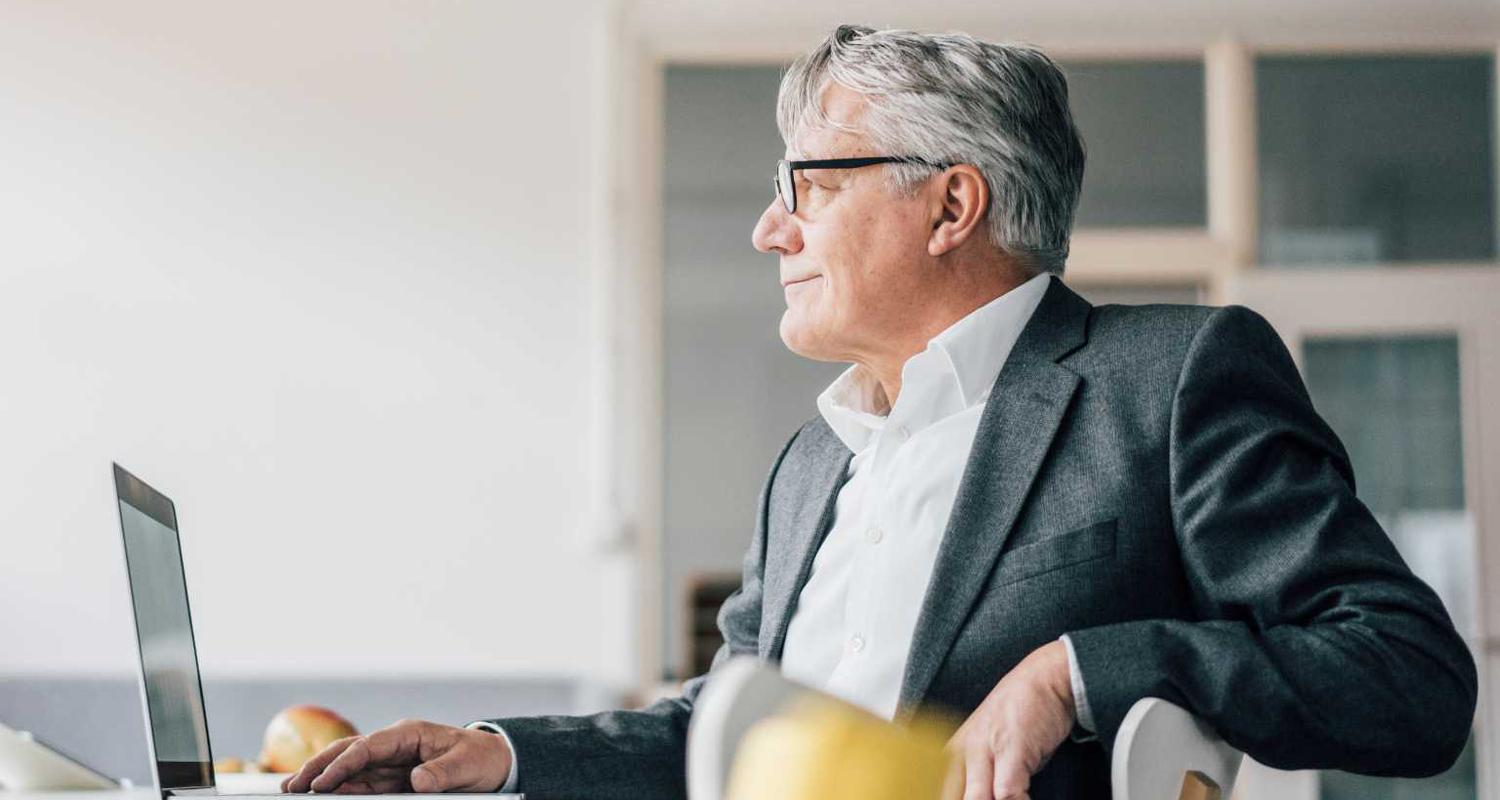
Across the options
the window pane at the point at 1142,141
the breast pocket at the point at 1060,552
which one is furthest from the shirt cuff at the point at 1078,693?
the window pane at the point at 1142,141

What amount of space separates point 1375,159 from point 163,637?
3898 mm

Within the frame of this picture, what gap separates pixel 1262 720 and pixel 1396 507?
343 centimetres

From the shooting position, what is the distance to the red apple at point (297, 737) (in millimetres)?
1787

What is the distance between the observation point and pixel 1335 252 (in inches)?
173

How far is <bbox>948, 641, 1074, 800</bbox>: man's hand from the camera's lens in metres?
1.08

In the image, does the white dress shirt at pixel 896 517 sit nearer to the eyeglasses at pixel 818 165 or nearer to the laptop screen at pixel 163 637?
the eyeglasses at pixel 818 165

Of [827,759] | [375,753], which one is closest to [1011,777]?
[827,759]

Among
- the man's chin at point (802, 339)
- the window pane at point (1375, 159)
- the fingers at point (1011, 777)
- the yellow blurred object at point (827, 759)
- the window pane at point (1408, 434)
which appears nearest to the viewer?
the yellow blurred object at point (827, 759)

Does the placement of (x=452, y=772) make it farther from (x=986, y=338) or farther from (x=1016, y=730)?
(x=986, y=338)

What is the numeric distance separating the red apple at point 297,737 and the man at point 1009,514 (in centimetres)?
49

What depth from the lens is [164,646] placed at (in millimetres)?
1308

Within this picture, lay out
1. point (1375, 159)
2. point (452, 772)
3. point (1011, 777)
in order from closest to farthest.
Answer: point (1011, 777) → point (452, 772) → point (1375, 159)

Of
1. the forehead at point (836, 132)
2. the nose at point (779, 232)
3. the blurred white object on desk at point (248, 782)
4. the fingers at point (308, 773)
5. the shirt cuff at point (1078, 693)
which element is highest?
the forehead at point (836, 132)

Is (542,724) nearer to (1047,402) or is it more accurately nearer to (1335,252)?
(1047,402)
